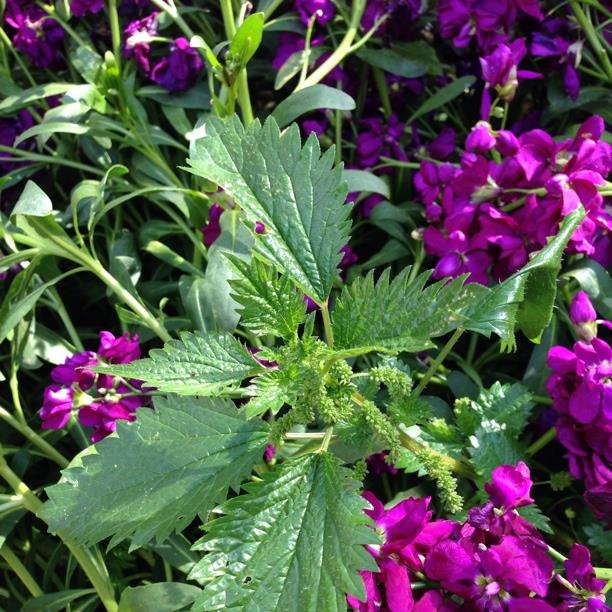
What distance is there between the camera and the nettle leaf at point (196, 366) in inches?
22.2

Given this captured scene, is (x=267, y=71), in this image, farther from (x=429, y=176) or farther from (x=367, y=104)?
(x=429, y=176)

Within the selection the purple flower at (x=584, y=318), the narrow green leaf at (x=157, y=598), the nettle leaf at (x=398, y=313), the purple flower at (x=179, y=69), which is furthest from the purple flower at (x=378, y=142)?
the narrow green leaf at (x=157, y=598)

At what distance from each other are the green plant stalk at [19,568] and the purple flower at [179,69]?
0.63m

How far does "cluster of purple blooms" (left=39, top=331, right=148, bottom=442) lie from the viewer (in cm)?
83

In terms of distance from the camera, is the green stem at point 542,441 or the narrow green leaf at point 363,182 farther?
the narrow green leaf at point 363,182

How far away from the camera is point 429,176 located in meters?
0.94

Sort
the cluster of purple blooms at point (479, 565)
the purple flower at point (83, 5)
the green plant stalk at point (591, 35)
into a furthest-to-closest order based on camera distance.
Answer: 1. the purple flower at point (83, 5)
2. the green plant stalk at point (591, 35)
3. the cluster of purple blooms at point (479, 565)

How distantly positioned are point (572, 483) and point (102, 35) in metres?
0.91

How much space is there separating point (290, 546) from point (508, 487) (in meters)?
0.23

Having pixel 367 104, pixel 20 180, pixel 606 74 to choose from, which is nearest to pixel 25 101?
pixel 20 180

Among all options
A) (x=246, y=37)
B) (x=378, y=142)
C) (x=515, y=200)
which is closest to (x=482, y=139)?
(x=515, y=200)

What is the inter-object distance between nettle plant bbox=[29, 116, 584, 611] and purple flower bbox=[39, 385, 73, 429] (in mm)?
260

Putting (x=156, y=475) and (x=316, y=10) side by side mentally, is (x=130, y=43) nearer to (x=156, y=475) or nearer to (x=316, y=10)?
(x=316, y=10)

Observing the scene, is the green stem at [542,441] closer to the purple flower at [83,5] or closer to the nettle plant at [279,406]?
the nettle plant at [279,406]
